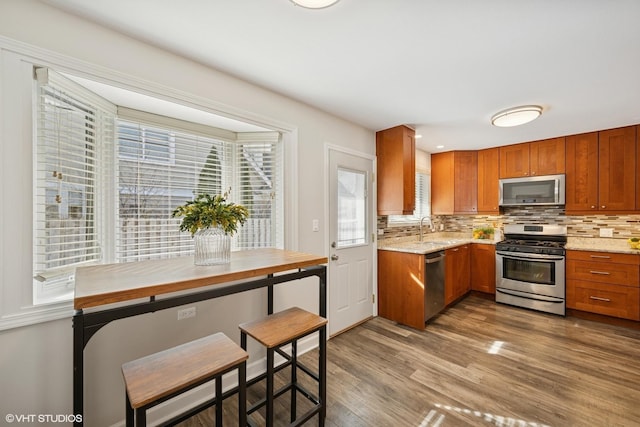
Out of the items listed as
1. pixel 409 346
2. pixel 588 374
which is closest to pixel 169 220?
pixel 409 346

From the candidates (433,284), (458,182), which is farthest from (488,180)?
(433,284)

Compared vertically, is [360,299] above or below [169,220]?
below

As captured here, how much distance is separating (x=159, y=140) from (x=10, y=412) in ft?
5.56

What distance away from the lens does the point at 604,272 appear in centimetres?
311

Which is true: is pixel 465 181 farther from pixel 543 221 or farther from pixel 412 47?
pixel 412 47

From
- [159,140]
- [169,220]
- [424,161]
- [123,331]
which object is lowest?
[123,331]

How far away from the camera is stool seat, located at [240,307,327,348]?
1.41m

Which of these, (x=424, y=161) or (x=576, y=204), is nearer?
(x=576, y=204)

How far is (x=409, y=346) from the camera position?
2635 millimetres

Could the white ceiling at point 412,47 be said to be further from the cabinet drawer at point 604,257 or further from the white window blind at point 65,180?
the cabinet drawer at point 604,257

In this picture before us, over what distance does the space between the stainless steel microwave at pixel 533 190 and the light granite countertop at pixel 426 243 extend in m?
0.72

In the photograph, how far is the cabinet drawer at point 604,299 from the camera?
296cm

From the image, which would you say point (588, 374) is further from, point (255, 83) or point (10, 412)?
point (10, 412)

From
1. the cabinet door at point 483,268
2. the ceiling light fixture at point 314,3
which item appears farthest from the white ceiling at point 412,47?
the cabinet door at point 483,268
